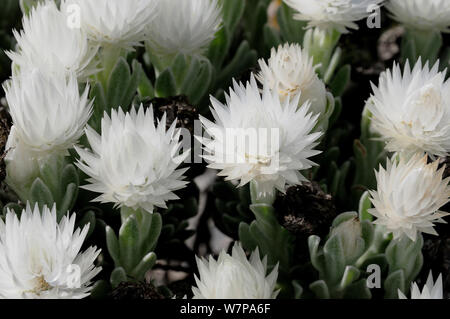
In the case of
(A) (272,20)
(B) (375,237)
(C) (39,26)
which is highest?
(A) (272,20)

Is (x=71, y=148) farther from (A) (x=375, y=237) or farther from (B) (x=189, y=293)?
(A) (x=375, y=237)

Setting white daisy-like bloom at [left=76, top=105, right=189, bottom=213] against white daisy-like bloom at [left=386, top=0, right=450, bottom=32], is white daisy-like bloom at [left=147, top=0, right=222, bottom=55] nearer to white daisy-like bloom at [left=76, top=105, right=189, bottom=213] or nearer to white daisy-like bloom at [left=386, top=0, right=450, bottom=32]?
white daisy-like bloom at [left=76, top=105, right=189, bottom=213]

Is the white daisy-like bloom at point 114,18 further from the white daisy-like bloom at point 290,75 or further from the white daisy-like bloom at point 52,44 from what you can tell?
the white daisy-like bloom at point 290,75

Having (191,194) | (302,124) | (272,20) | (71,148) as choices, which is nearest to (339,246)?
(302,124)

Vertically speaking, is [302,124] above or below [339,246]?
above

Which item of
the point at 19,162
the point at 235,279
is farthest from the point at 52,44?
the point at 235,279

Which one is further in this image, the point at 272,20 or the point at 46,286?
the point at 272,20

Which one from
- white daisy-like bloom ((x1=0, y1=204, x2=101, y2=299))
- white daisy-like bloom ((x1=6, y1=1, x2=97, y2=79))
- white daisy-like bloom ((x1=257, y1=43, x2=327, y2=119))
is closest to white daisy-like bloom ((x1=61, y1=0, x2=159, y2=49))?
white daisy-like bloom ((x1=6, y1=1, x2=97, y2=79))
